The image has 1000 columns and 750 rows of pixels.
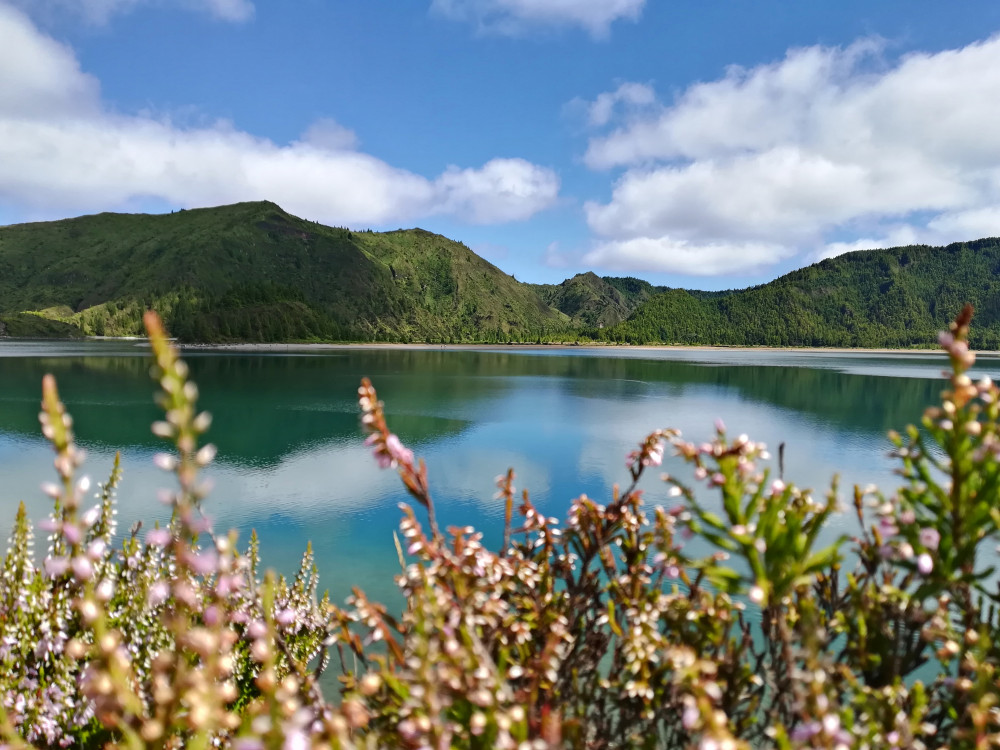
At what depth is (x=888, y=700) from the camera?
9.55 ft

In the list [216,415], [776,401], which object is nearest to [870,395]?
[776,401]

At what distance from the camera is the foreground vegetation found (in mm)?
1751

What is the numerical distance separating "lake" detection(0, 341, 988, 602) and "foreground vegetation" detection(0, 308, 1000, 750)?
9.21 metres

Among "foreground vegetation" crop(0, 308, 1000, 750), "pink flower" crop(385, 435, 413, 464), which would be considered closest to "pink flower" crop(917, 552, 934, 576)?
"foreground vegetation" crop(0, 308, 1000, 750)

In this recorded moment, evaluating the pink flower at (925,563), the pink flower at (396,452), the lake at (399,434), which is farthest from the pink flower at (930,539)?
the lake at (399,434)

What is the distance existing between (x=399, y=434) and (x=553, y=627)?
30837mm

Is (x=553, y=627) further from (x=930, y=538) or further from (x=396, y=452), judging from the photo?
(x=930, y=538)

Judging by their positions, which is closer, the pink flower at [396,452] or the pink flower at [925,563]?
the pink flower at [925,563]

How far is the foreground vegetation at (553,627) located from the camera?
175cm

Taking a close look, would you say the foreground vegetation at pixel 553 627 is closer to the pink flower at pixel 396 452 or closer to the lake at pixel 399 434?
the pink flower at pixel 396 452

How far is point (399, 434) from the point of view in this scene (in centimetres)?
3388

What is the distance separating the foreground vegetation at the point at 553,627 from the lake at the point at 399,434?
921 cm

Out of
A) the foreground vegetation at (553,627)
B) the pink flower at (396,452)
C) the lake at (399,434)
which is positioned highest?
the pink flower at (396,452)

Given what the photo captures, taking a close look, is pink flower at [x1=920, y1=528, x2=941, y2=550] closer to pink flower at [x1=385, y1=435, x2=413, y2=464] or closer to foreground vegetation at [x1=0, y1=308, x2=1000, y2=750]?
foreground vegetation at [x1=0, y1=308, x2=1000, y2=750]
